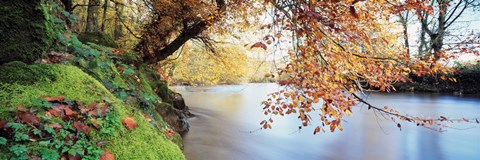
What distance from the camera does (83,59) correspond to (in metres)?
3.20

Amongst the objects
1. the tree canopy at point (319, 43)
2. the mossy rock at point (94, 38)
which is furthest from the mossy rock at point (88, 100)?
the mossy rock at point (94, 38)

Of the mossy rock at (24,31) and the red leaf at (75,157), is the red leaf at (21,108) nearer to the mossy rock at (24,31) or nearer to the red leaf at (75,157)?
the red leaf at (75,157)

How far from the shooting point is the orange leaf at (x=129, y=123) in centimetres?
222

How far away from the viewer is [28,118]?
176 cm

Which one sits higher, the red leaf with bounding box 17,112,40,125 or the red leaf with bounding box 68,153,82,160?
the red leaf with bounding box 17,112,40,125

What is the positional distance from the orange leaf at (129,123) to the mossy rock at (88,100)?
0.11 feet

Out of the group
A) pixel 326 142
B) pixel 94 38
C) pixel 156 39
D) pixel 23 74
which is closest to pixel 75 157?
pixel 23 74

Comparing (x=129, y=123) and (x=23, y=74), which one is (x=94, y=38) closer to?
(x=23, y=74)

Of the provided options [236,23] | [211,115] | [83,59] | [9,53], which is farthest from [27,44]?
[211,115]

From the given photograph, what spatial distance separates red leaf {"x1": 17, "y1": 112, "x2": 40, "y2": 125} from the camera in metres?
1.75

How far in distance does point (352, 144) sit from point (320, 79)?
5.06 meters

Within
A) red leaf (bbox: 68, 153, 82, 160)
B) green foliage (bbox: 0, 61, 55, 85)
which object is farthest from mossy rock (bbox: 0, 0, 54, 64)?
red leaf (bbox: 68, 153, 82, 160)

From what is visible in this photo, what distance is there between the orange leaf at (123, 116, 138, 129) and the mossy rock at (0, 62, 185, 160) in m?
0.03

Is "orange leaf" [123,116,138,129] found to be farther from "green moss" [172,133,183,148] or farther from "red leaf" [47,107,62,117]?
"green moss" [172,133,183,148]
